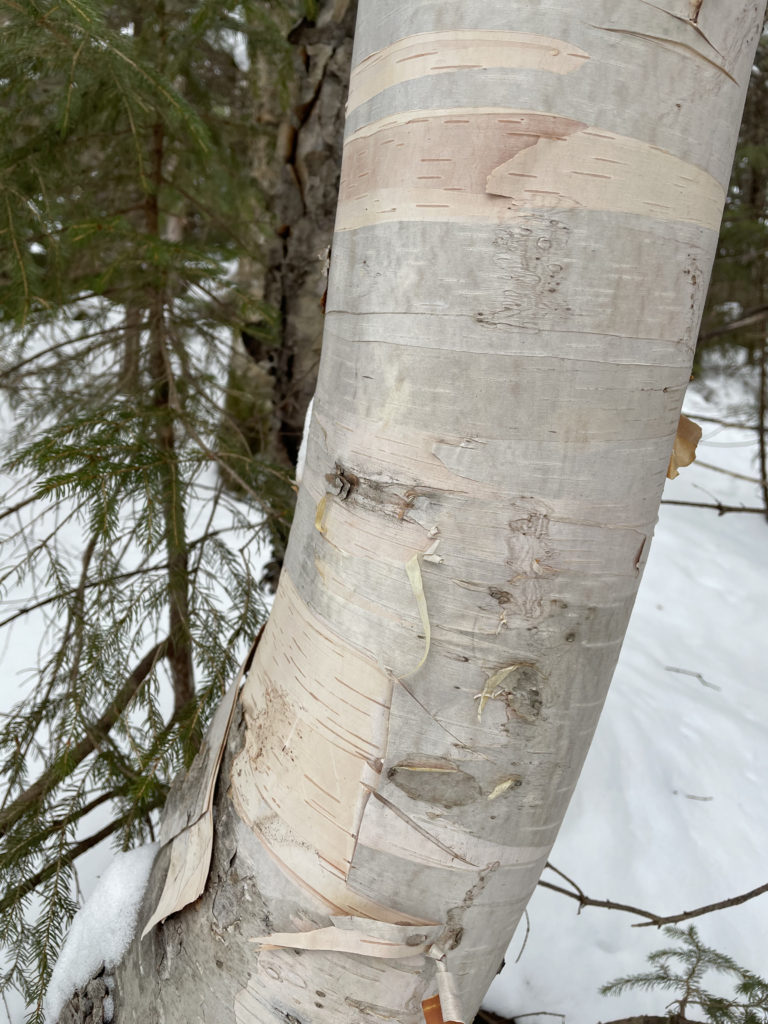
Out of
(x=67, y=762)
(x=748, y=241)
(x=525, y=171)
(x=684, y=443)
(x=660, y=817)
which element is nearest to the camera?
(x=525, y=171)

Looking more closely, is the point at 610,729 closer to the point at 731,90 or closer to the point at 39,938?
the point at 39,938

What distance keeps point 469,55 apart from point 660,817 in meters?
2.07

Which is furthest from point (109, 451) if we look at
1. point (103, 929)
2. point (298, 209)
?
point (298, 209)

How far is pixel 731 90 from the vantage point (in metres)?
0.58

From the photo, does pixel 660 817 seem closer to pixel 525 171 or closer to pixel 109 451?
pixel 109 451

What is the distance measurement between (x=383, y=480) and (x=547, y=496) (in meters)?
0.15

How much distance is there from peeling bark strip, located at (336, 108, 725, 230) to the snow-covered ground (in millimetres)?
1107

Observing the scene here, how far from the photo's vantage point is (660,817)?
80.0 inches

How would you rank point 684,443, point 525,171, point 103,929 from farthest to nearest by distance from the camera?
1. point 103,929
2. point 684,443
3. point 525,171

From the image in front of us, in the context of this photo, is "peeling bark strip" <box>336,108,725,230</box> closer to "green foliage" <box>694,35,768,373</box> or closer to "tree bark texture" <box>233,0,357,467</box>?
"tree bark texture" <box>233,0,357,467</box>

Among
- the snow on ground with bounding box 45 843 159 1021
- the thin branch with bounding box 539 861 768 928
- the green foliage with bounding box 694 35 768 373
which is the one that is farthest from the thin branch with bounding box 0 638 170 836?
the green foliage with bounding box 694 35 768 373

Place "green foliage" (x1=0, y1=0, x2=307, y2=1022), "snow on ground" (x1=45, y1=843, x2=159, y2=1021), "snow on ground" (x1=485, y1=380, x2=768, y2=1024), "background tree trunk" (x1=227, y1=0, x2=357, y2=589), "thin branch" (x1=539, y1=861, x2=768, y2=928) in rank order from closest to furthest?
"snow on ground" (x1=45, y1=843, x2=159, y2=1021)
"thin branch" (x1=539, y1=861, x2=768, y2=928)
"green foliage" (x1=0, y1=0, x2=307, y2=1022)
"snow on ground" (x1=485, y1=380, x2=768, y2=1024)
"background tree trunk" (x1=227, y1=0, x2=357, y2=589)

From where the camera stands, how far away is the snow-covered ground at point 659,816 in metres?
1.63

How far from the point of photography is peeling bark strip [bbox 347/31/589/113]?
21.3 inches
